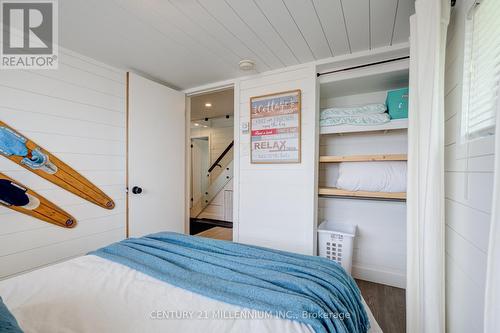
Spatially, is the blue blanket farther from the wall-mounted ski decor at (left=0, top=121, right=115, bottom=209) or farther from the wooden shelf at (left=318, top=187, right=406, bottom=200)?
the wooden shelf at (left=318, top=187, right=406, bottom=200)

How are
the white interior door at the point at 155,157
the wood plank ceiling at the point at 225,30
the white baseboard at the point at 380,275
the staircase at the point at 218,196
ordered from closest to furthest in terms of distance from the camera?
1. the wood plank ceiling at the point at 225,30
2. the white baseboard at the point at 380,275
3. the white interior door at the point at 155,157
4. the staircase at the point at 218,196

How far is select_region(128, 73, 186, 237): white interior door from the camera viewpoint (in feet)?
7.84

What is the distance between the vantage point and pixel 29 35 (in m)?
1.74

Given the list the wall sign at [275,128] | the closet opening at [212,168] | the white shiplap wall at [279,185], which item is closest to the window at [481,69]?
the white shiplap wall at [279,185]

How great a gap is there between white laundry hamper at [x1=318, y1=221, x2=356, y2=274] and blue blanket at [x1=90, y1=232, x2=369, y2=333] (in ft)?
3.25

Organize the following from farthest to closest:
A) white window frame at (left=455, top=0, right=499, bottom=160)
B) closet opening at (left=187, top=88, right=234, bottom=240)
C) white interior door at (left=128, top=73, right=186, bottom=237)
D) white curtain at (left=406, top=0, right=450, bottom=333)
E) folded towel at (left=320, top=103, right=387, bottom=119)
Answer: closet opening at (left=187, top=88, right=234, bottom=240) → white interior door at (left=128, top=73, right=186, bottom=237) → folded towel at (left=320, top=103, right=387, bottom=119) → white curtain at (left=406, top=0, right=450, bottom=333) → white window frame at (left=455, top=0, right=499, bottom=160)

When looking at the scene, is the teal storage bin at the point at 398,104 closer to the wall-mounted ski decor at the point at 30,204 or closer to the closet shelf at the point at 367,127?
the closet shelf at the point at 367,127

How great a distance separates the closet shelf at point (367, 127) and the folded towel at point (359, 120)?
3 cm

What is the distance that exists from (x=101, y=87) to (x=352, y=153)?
268 centimetres

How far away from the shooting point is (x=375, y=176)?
203 cm

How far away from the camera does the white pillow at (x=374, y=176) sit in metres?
1.96

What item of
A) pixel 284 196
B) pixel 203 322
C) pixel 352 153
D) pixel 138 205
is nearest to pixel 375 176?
pixel 352 153

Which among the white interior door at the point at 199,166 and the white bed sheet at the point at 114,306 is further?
the white interior door at the point at 199,166

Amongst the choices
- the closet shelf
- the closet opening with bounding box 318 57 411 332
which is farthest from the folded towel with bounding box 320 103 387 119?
the closet shelf
